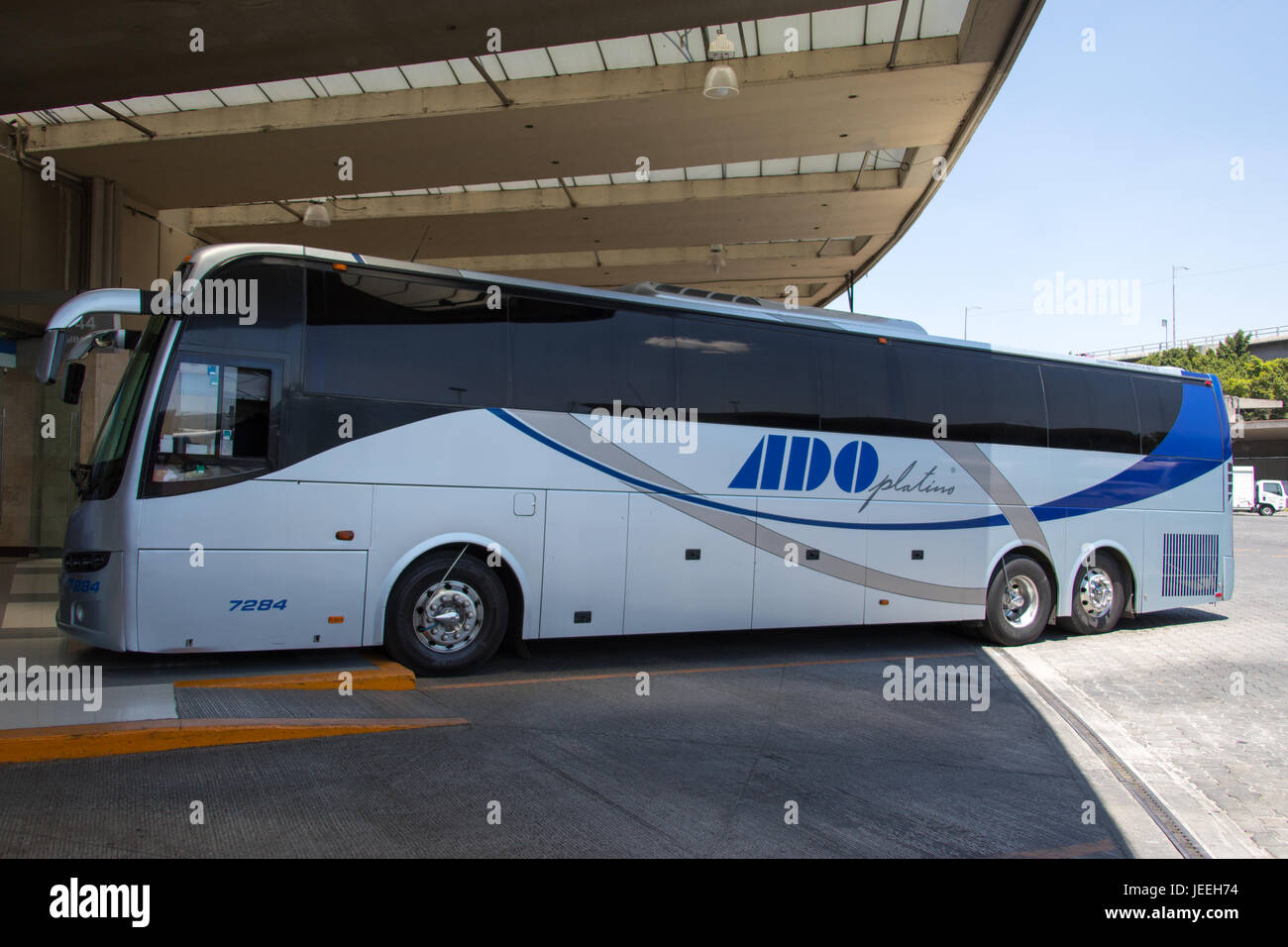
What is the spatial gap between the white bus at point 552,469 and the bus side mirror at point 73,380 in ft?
0.06

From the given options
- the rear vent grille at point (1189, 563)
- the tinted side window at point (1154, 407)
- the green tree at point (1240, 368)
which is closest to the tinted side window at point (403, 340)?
the tinted side window at point (1154, 407)

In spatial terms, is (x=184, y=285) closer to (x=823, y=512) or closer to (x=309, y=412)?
(x=309, y=412)

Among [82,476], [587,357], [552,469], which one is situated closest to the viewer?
[82,476]

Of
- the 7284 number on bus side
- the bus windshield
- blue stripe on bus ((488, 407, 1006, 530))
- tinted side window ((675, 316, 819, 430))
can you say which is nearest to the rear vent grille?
blue stripe on bus ((488, 407, 1006, 530))

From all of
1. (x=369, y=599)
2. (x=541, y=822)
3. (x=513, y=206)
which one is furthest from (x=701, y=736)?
(x=513, y=206)

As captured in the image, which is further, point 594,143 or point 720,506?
point 594,143

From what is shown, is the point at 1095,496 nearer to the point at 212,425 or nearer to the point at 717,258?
the point at 212,425

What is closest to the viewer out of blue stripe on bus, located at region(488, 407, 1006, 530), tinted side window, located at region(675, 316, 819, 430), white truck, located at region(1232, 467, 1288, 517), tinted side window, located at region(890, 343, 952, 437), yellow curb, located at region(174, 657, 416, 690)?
yellow curb, located at region(174, 657, 416, 690)

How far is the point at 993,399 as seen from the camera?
10625 mm

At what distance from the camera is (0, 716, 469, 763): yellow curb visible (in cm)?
519

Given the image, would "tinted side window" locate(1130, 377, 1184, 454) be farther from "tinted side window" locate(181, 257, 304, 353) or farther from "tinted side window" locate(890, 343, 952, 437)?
"tinted side window" locate(181, 257, 304, 353)

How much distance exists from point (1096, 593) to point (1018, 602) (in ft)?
4.42

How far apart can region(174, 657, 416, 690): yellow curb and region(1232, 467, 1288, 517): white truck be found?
51689mm

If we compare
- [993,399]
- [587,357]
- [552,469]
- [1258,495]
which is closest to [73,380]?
[552,469]
